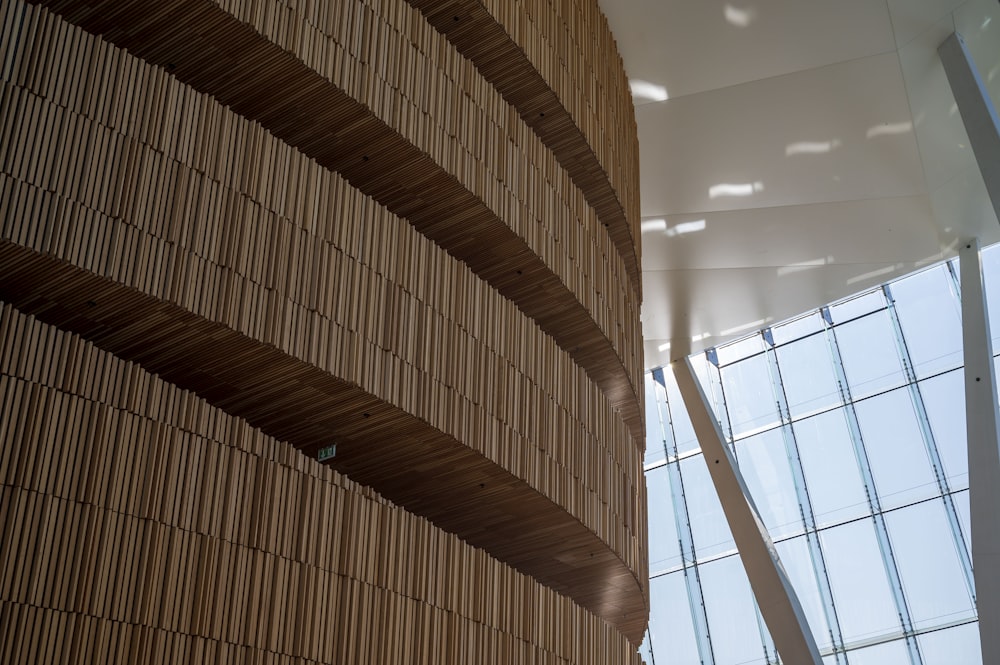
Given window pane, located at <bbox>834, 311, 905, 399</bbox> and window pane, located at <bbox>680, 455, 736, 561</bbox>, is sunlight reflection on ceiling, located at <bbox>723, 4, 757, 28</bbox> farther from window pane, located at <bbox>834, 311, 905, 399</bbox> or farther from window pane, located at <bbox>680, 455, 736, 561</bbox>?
window pane, located at <bbox>680, 455, 736, 561</bbox>

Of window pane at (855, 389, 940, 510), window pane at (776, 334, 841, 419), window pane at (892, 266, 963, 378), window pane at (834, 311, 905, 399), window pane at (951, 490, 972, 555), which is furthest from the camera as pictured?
window pane at (776, 334, 841, 419)

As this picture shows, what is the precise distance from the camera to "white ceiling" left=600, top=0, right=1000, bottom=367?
13.6 m

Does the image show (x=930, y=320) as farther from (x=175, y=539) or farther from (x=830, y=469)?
(x=175, y=539)

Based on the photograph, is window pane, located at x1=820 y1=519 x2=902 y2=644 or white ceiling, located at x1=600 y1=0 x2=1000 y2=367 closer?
white ceiling, located at x1=600 y1=0 x2=1000 y2=367

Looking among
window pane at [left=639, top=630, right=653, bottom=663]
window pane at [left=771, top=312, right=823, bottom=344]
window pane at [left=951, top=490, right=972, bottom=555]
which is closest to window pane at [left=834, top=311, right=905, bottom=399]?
window pane at [left=771, top=312, right=823, bottom=344]

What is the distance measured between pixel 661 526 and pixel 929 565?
15.4 ft

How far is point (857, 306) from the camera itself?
19.0 metres

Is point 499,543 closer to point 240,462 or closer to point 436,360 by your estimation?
point 436,360

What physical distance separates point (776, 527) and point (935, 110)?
735cm

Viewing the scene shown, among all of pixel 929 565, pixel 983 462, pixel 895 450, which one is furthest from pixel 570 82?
pixel 929 565

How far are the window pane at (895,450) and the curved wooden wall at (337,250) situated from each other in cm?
762

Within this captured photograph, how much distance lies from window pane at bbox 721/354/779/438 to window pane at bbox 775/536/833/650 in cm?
211

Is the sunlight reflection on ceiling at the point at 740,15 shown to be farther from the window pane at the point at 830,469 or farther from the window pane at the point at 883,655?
the window pane at the point at 883,655

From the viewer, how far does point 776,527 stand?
62.0 ft
